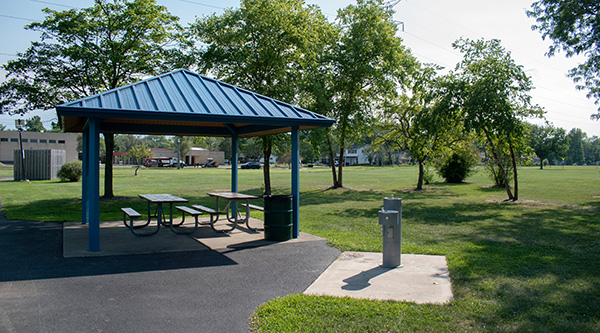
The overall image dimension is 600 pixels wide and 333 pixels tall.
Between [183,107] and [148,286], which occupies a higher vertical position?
[183,107]

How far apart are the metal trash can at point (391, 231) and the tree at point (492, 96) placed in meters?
11.2

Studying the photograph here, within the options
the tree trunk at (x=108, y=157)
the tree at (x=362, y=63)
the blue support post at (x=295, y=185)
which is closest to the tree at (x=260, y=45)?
the tree at (x=362, y=63)

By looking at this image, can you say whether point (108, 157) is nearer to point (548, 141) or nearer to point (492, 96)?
point (492, 96)

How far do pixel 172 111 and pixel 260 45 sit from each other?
13.4 meters

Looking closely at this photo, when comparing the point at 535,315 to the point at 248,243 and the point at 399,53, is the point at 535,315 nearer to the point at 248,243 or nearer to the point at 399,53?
the point at 248,243

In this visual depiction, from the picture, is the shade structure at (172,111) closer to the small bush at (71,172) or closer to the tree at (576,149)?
the small bush at (71,172)

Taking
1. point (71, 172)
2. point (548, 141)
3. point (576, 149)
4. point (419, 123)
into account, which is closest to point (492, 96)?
point (419, 123)

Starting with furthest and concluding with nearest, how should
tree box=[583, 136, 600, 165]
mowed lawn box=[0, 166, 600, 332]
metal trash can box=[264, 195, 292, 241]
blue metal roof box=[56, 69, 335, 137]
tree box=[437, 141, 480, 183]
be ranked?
tree box=[583, 136, 600, 165] → tree box=[437, 141, 480, 183] → metal trash can box=[264, 195, 292, 241] → blue metal roof box=[56, 69, 335, 137] → mowed lawn box=[0, 166, 600, 332]

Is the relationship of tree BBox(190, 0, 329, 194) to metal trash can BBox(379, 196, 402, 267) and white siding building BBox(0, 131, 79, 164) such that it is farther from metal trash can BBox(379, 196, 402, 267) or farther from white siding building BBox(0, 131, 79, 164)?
white siding building BBox(0, 131, 79, 164)

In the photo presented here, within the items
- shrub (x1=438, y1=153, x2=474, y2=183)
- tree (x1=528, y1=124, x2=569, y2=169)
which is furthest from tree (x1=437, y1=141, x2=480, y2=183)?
tree (x1=528, y1=124, x2=569, y2=169)

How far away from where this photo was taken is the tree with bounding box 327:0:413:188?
23812 mm

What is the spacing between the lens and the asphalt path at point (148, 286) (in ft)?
15.2

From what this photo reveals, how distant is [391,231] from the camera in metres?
6.94

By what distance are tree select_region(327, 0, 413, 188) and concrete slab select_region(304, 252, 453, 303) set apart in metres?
16.5
